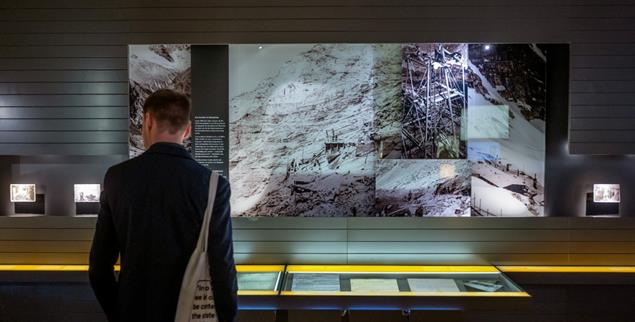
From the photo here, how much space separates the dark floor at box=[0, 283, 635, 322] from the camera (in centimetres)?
381

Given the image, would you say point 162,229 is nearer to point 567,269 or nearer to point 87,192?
point 87,192

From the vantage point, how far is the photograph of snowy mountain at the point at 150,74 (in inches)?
145

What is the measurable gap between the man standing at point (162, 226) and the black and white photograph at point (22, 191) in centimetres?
272

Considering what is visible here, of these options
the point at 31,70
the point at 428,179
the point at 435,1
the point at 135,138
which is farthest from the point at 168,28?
the point at 428,179

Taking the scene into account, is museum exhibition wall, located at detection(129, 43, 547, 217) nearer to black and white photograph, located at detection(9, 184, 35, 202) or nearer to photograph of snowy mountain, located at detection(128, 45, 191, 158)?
photograph of snowy mountain, located at detection(128, 45, 191, 158)

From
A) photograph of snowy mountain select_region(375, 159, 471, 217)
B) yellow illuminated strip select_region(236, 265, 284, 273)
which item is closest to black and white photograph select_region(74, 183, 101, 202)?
yellow illuminated strip select_region(236, 265, 284, 273)

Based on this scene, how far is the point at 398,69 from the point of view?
3680 mm

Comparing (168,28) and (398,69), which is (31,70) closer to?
(168,28)

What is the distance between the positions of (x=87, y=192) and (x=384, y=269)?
2.54 m

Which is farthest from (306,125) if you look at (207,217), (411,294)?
(207,217)

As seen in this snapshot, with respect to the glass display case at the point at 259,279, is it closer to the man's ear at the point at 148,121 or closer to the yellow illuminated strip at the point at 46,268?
the yellow illuminated strip at the point at 46,268

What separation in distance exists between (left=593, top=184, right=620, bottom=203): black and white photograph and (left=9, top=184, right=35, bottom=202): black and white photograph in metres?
4.67

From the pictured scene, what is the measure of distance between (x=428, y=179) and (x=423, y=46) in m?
1.07

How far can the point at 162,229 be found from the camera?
1.57m
